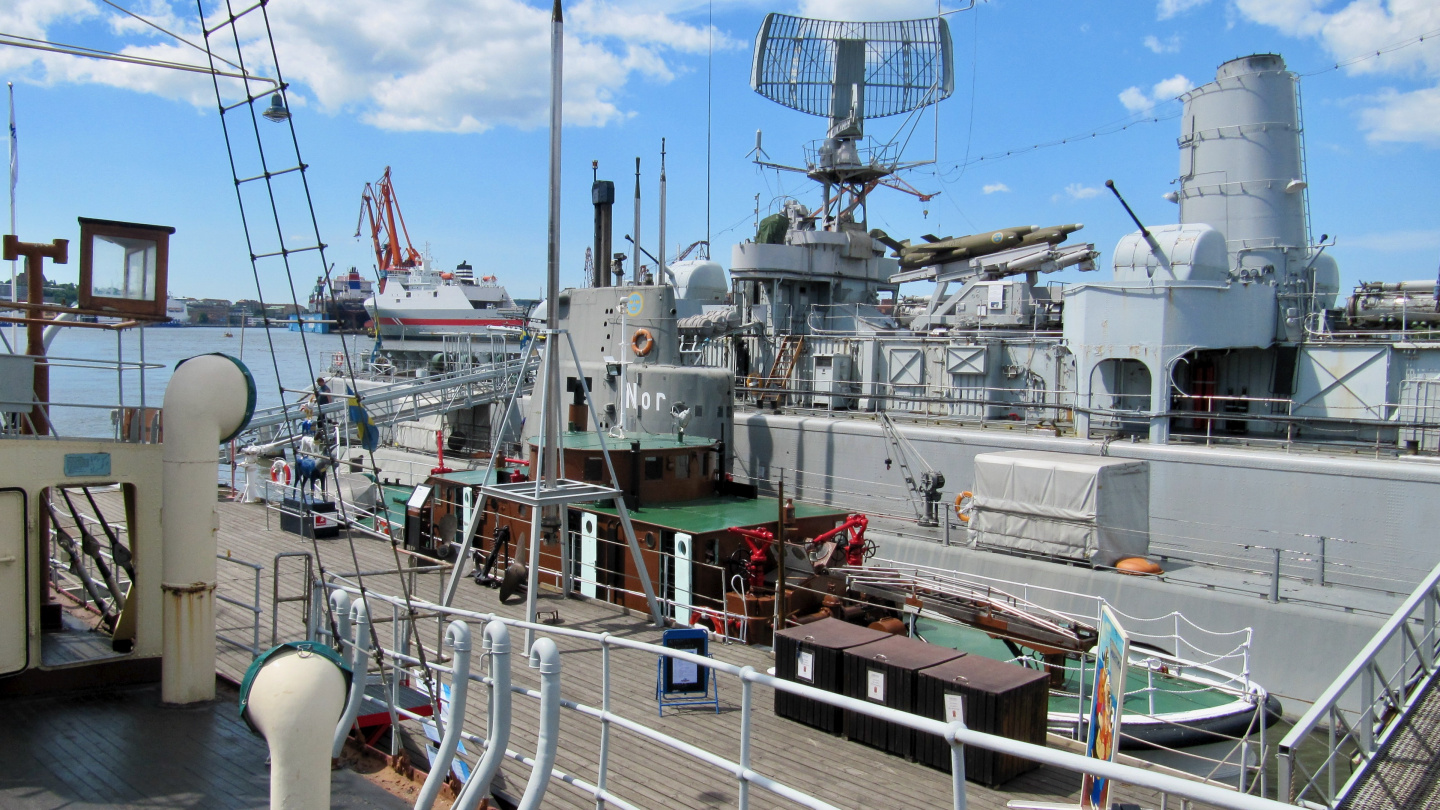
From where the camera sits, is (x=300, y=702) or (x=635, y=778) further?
(x=635, y=778)

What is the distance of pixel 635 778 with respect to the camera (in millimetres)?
6988

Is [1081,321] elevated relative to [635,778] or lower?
elevated

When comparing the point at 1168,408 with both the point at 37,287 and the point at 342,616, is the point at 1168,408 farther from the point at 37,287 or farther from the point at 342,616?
the point at 37,287

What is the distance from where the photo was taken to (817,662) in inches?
331

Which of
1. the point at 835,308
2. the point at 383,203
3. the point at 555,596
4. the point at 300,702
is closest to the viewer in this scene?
the point at 300,702

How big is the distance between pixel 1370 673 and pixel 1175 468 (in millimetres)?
13334

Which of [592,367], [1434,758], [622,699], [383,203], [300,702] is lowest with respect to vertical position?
[622,699]

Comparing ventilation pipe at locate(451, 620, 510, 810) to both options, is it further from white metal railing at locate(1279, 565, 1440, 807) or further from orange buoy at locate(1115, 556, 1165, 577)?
orange buoy at locate(1115, 556, 1165, 577)

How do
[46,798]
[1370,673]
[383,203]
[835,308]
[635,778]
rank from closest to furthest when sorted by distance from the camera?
1. [1370,673]
2. [46,798]
3. [635,778]
4. [835,308]
5. [383,203]

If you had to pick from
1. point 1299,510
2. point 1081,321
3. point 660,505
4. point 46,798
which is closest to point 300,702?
point 46,798

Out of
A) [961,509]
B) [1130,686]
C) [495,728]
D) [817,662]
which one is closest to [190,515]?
[495,728]

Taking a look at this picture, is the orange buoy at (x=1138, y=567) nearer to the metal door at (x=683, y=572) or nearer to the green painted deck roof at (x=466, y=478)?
the metal door at (x=683, y=572)

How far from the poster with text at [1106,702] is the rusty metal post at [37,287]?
9.64 metres

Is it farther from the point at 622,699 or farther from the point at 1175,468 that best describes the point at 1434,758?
the point at 1175,468
